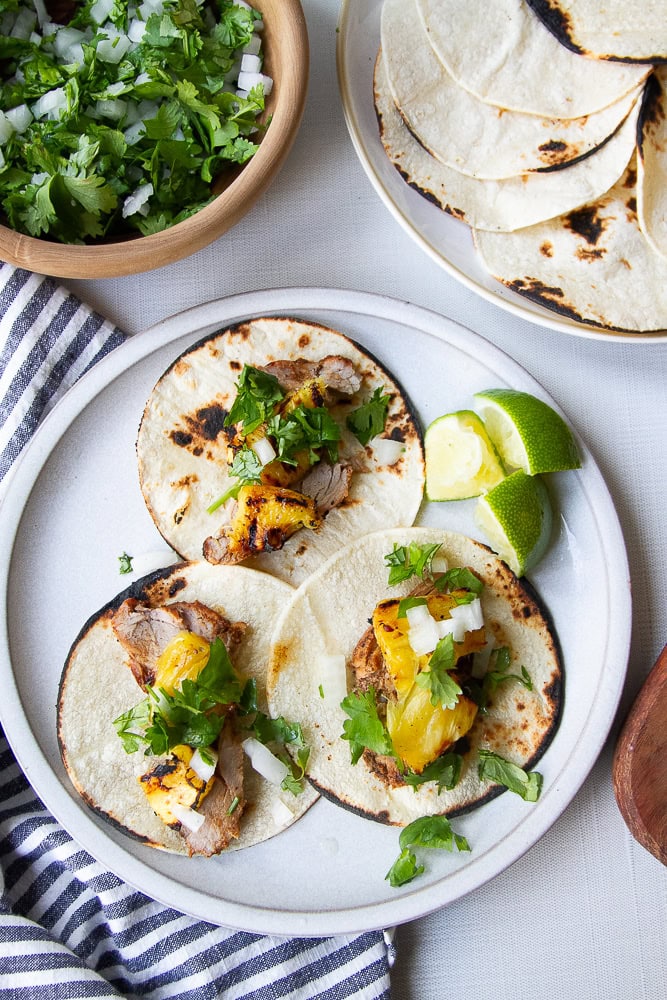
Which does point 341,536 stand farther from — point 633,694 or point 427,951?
point 427,951

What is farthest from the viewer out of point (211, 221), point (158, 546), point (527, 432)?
point (158, 546)

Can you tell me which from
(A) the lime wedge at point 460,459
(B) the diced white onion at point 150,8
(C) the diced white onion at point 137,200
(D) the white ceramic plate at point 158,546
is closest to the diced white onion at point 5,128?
(C) the diced white onion at point 137,200

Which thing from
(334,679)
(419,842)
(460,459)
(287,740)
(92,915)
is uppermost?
(460,459)

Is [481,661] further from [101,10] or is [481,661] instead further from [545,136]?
[101,10]

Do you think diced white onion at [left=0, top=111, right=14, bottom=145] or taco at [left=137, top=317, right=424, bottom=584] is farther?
taco at [left=137, top=317, right=424, bottom=584]

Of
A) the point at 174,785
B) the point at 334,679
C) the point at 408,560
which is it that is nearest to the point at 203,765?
the point at 174,785

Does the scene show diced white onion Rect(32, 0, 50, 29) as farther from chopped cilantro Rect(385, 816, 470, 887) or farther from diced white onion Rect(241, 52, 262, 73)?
chopped cilantro Rect(385, 816, 470, 887)

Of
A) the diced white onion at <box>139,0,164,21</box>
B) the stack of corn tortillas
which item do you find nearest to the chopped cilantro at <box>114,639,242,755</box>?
the stack of corn tortillas
